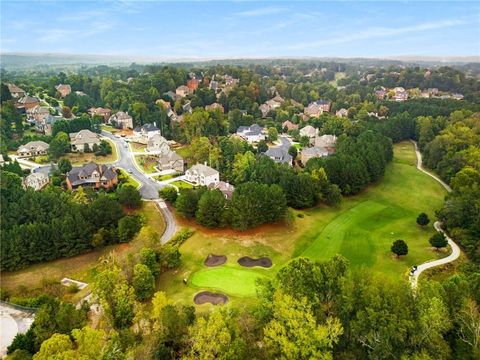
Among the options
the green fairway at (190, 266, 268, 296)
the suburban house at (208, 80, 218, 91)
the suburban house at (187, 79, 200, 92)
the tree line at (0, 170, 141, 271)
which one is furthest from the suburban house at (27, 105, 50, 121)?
the green fairway at (190, 266, 268, 296)

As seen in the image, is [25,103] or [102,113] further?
[102,113]

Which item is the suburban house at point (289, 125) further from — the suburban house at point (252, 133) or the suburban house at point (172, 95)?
the suburban house at point (172, 95)

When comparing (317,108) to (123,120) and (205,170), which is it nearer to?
(123,120)

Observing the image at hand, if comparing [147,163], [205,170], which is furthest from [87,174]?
[205,170]

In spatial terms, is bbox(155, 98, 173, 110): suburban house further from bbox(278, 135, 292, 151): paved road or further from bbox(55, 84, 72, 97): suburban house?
bbox(55, 84, 72, 97): suburban house

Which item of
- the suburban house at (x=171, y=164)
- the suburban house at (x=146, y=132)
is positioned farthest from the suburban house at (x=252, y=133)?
the suburban house at (x=171, y=164)

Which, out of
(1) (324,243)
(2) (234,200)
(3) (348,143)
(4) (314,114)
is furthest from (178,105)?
(1) (324,243)
